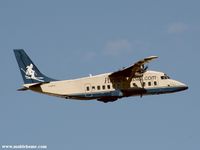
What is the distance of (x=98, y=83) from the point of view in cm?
8669

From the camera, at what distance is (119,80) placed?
87.4 m

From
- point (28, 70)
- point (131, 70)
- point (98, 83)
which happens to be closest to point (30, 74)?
point (28, 70)

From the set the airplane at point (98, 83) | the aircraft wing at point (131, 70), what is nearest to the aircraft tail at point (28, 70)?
the airplane at point (98, 83)

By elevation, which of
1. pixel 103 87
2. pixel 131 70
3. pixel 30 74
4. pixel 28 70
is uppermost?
pixel 28 70

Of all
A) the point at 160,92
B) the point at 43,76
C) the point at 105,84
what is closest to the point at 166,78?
the point at 160,92

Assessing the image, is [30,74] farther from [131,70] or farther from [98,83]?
[131,70]

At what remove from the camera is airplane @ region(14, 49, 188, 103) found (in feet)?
281

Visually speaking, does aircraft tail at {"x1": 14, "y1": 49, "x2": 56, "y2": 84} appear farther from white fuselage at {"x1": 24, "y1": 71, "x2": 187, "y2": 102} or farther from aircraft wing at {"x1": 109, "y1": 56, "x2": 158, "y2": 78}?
aircraft wing at {"x1": 109, "y1": 56, "x2": 158, "y2": 78}

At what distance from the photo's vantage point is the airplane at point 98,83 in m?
85.7

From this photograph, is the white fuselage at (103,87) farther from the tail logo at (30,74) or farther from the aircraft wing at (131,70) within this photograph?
the tail logo at (30,74)

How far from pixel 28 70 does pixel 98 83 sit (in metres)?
7.38

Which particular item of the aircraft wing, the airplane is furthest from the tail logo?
the aircraft wing

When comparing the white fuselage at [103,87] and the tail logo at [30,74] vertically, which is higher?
the tail logo at [30,74]

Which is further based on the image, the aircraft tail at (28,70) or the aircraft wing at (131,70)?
the aircraft wing at (131,70)
